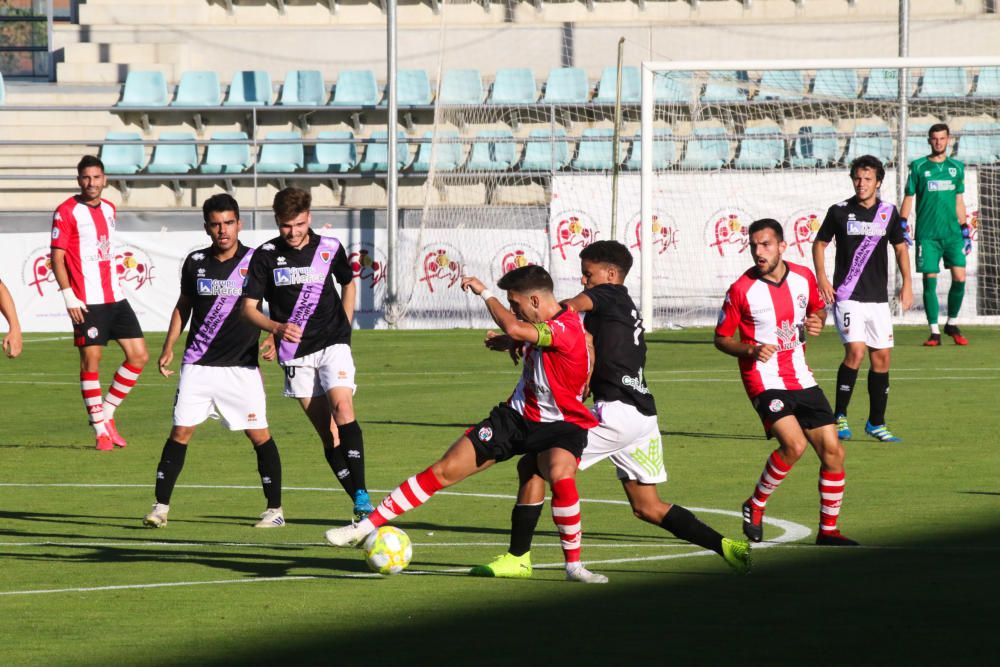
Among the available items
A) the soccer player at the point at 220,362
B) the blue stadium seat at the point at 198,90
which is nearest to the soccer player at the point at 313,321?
the soccer player at the point at 220,362

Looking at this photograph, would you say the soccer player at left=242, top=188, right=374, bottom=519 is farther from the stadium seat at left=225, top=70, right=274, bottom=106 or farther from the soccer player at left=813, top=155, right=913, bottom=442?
the stadium seat at left=225, top=70, right=274, bottom=106

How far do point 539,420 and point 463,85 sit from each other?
2502 cm

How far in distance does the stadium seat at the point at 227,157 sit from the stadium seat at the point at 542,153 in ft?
18.4

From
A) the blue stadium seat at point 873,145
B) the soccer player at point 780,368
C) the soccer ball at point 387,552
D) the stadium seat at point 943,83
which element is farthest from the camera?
the stadium seat at point 943,83

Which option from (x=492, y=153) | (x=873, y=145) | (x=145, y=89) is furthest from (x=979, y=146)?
(x=145, y=89)

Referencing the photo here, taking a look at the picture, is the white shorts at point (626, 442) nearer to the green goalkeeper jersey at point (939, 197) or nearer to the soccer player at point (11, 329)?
the soccer player at point (11, 329)

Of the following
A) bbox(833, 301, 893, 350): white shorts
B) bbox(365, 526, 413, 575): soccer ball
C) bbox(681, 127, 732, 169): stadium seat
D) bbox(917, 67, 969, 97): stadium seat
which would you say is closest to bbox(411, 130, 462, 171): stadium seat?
bbox(681, 127, 732, 169): stadium seat

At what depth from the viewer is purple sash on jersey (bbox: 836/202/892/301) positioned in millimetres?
13172

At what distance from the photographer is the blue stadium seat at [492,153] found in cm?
2980

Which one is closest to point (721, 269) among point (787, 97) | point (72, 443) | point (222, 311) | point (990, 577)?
point (787, 97)

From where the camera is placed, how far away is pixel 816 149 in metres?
29.1

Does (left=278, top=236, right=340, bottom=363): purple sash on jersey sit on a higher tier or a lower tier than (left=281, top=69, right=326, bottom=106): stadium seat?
lower

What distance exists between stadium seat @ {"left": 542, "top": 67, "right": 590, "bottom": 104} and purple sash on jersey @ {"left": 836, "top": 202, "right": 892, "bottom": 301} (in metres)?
18.9

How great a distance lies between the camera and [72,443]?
46.2ft
